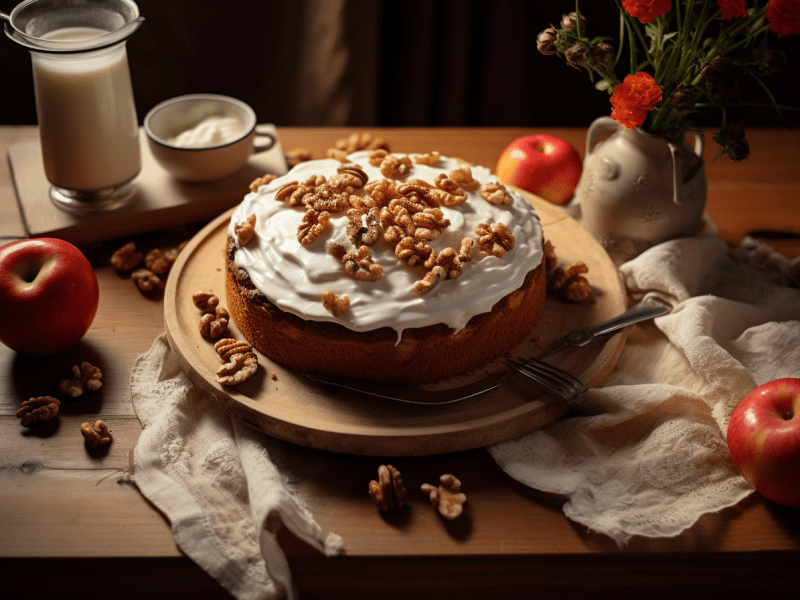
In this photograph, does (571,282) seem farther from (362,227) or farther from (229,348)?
(229,348)

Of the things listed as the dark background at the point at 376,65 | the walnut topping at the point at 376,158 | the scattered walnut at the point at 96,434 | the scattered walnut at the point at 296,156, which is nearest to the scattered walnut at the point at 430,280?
the walnut topping at the point at 376,158

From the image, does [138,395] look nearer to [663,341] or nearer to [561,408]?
[561,408]

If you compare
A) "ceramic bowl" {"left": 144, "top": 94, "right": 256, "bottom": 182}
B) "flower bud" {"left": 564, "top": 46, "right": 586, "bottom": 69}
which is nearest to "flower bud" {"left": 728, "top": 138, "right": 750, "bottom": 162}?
"flower bud" {"left": 564, "top": 46, "right": 586, "bottom": 69}

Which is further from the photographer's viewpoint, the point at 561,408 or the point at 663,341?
the point at 663,341

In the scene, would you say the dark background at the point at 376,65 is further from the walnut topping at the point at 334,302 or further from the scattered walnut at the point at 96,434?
the scattered walnut at the point at 96,434

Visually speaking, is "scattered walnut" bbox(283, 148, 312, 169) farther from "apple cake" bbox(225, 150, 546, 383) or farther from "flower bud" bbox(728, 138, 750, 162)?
"flower bud" bbox(728, 138, 750, 162)

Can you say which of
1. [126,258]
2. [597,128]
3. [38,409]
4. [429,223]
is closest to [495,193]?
[429,223]

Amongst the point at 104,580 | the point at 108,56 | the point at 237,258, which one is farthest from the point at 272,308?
the point at 108,56
